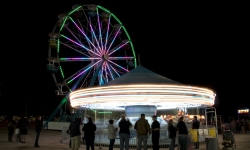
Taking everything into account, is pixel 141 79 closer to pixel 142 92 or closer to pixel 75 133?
pixel 142 92

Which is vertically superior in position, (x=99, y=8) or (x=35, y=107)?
(x=99, y=8)

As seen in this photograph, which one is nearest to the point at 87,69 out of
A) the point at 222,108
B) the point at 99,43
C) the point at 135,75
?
the point at 99,43

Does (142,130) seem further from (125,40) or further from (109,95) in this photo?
(125,40)

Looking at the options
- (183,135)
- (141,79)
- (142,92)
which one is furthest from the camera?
(141,79)

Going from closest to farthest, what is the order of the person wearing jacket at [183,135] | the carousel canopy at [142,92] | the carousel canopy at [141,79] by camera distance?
the person wearing jacket at [183,135], the carousel canopy at [142,92], the carousel canopy at [141,79]

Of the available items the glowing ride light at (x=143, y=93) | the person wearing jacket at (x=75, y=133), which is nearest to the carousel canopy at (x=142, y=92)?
Answer: the glowing ride light at (x=143, y=93)

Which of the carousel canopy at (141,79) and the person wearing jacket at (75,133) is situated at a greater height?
the carousel canopy at (141,79)

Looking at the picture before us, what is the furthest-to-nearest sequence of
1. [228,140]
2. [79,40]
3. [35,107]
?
1. [35,107]
2. [79,40]
3. [228,140]

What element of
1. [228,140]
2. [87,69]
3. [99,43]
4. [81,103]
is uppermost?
[99,43]

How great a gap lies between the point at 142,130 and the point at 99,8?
18.6 metres

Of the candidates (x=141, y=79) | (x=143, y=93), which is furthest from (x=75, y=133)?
(x=141, y=79)

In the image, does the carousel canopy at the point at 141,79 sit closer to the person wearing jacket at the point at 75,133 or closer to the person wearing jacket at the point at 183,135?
the person wearing jacket at the point at 183,135

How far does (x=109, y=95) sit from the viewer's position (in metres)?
12.4

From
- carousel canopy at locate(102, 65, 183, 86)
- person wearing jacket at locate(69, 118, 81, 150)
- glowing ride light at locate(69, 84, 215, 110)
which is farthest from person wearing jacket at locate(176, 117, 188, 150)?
person wearing jacket at locate(69, 118, 81, 150)
